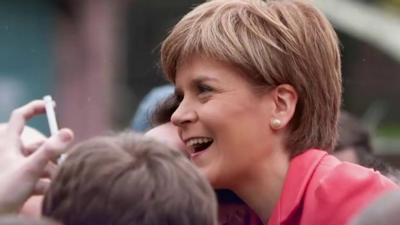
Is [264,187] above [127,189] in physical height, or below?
below

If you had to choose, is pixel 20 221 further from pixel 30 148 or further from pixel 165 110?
pixel 165 110

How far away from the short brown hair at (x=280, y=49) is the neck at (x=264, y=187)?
3.3 inches

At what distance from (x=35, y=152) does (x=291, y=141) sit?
0.78 metres

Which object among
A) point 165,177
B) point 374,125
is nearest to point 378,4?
point 374,125

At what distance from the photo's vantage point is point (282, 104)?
3.96 metres

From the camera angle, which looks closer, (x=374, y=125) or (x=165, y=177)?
(x=165, y=177)

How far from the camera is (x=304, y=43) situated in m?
3.98

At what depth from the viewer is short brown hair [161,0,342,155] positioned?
394 centimetres

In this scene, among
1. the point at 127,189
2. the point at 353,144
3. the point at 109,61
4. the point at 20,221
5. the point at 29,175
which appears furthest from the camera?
the point at 109,61

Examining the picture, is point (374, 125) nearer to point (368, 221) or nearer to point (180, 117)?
point (180, 117)

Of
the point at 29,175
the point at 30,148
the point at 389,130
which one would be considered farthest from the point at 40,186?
the point at 389,130

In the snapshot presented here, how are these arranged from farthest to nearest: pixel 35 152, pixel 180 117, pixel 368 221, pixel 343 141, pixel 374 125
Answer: pixel 374 125
pixel 343 141
pixel 180 117
pixel 35 152
pixel 368 221

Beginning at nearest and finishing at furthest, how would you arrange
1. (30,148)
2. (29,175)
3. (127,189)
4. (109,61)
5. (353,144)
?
(127,189) < (29,175) < (30,148) < (353,144) < (109,61)

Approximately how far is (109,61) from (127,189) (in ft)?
31.3
